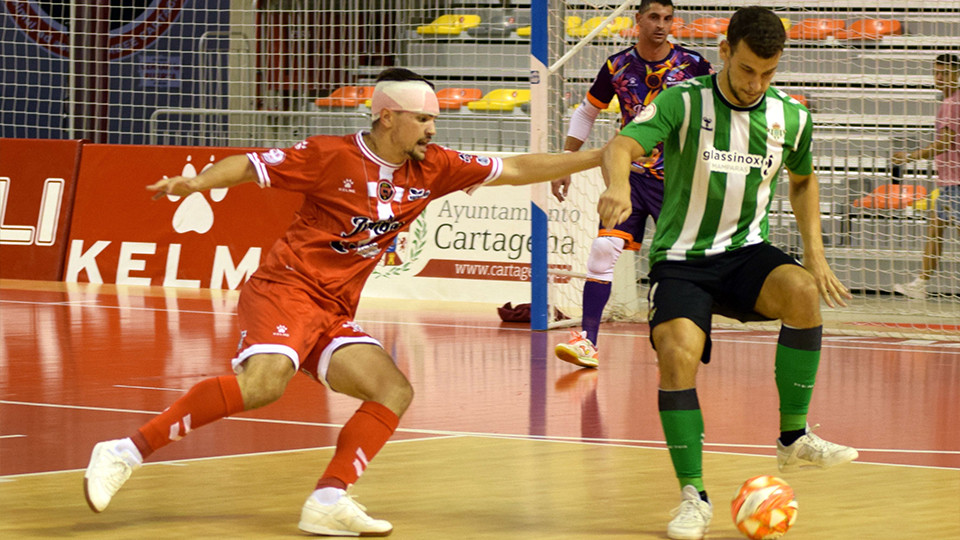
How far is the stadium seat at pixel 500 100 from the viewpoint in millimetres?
15984

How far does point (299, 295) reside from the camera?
190 inches

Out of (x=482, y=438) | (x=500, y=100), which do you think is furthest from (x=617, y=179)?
(x=500, y=100)

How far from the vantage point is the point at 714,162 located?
4.88m

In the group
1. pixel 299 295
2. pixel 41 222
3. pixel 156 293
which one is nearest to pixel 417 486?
pixel 299 295

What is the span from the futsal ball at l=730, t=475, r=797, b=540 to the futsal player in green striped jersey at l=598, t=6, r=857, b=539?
1.20ft

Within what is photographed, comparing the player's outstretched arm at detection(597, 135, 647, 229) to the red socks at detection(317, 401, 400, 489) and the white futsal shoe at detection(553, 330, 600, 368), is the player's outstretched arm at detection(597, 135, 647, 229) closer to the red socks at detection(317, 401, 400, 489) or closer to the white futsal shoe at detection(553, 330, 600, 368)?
the red socks at detection(317, 401, 400, 489)

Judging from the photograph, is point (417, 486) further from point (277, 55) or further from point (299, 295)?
point (277, 55)

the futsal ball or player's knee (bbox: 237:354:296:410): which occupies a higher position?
player's knee (bbox: 237:354:296:410)

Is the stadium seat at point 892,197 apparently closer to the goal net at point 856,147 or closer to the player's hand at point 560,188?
the goal net at point 856,147

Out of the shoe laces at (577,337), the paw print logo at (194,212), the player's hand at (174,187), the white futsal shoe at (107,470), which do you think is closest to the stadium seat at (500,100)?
the paw print logo at (194,212)

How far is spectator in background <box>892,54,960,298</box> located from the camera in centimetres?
1179

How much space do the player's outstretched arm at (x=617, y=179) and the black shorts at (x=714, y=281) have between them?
0.42 meters

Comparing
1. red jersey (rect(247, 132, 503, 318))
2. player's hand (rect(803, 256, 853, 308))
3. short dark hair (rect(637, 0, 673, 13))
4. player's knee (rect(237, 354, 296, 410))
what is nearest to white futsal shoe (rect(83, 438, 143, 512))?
player's knee (rect(237, 354, 296, 410))

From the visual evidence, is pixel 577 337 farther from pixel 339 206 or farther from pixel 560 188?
pixel 339 206
